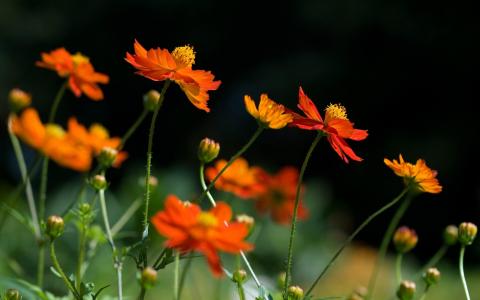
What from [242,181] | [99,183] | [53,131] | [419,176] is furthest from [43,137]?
[419,176]

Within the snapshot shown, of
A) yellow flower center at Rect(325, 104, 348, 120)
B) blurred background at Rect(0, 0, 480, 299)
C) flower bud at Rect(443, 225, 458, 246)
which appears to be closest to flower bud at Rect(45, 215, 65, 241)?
yellow flower center at Rect(325, 104, 348, 120)

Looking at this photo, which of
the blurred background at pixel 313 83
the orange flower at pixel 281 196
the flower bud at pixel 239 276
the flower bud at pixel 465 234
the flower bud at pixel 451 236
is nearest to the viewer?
the flower bud at pixel 239 276

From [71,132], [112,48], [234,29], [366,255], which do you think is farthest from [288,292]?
[112,48]

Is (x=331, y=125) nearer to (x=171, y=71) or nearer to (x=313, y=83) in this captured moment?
(x=171, y=71)

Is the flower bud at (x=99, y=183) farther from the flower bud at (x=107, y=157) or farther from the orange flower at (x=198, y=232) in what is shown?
the orange flower at (x=198, y=232)

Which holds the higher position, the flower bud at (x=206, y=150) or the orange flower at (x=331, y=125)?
the orange flower at (x=331, y=125)

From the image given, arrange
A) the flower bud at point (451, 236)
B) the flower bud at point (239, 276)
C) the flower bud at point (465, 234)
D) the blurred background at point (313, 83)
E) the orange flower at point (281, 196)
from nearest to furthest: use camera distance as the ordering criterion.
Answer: the flower bud at point (239, 276) < the flower bud at point (465, 234) < the flower bud at point (451, 236) < the orange flower at point (281, 196) < the blurred background at point (313, 83)

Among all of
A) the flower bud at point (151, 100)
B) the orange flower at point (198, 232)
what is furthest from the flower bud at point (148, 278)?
the flower bud at point (151, 100)
